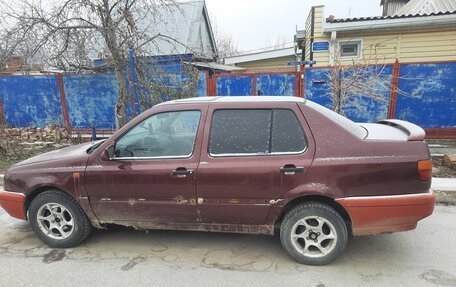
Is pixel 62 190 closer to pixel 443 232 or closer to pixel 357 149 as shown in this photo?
pixel 357 149

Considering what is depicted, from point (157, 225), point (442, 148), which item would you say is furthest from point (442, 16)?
point (157, 225)

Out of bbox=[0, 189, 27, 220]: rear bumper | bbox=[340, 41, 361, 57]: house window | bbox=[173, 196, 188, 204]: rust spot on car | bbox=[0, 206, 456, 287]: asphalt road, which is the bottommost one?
bbox=[0, 206, 456, 287]: asphalt road

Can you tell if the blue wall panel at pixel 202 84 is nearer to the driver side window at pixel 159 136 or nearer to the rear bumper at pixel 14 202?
the driver side window at pixel 159 136

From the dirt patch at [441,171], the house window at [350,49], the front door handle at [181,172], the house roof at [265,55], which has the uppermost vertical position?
the house roof at [265,55]

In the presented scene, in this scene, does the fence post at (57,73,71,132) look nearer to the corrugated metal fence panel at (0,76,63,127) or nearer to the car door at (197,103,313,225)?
the corrugated metal fence panel at (0,76,63,127)

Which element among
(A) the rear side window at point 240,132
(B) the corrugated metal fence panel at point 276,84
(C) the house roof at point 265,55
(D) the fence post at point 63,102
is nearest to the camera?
(A) the rear side window at point 240,132

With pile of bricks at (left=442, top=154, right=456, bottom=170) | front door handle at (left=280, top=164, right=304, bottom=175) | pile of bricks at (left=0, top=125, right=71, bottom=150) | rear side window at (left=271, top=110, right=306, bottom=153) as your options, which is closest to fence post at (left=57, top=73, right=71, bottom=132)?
pile of bricks at (left=0, top=125, right=71, bottom=150)

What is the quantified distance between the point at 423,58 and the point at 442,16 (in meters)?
1.27

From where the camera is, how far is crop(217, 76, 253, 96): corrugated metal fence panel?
827cm

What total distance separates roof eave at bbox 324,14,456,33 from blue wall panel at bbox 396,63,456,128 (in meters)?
2.42

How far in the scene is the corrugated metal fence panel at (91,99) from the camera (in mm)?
8977

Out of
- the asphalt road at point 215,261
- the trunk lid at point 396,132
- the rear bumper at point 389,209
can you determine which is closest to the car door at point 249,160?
the asphalt road at point 215,261

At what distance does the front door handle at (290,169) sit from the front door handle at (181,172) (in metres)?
0.86

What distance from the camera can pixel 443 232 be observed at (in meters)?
3.52
